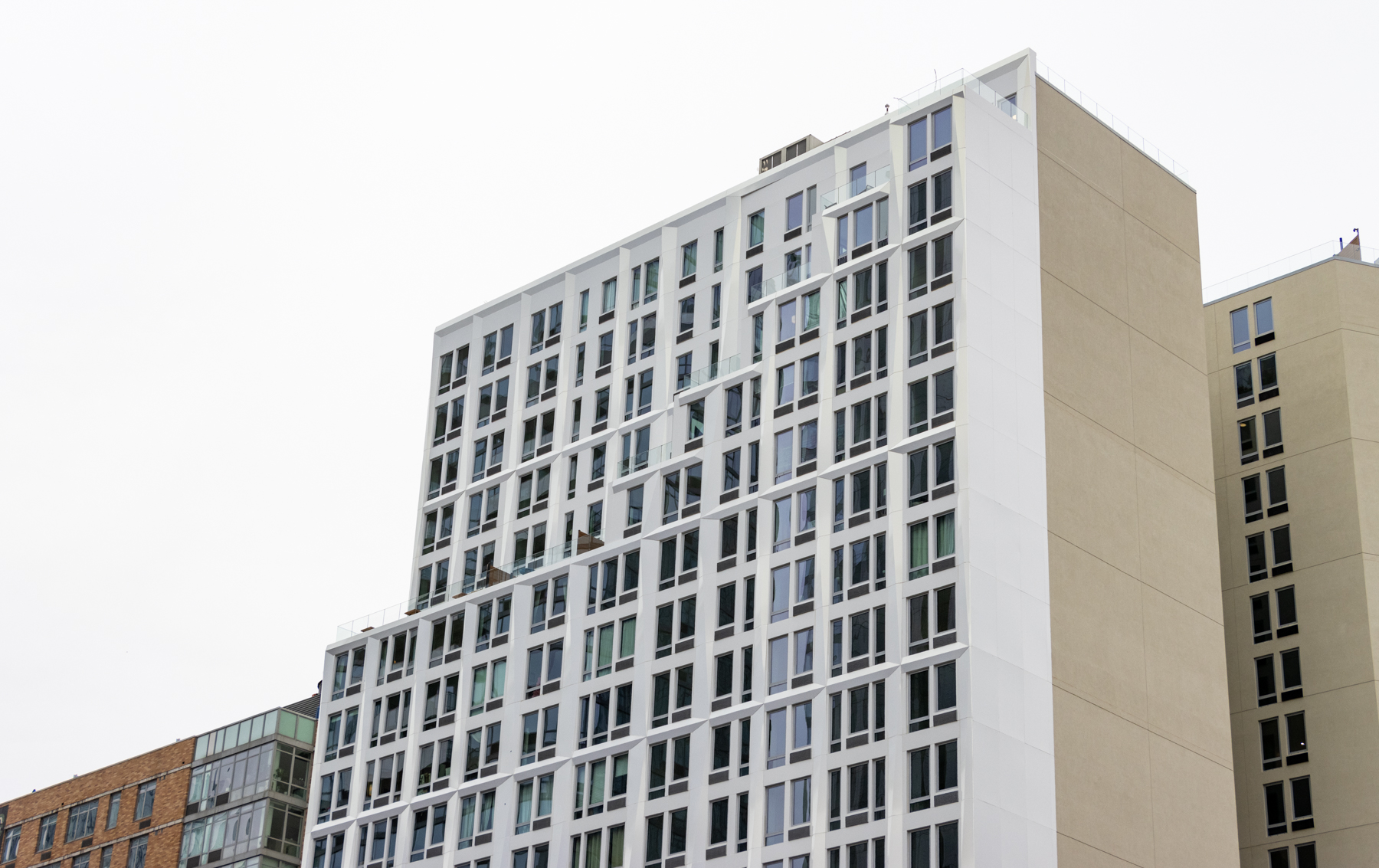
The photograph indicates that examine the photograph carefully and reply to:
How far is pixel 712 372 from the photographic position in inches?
4395

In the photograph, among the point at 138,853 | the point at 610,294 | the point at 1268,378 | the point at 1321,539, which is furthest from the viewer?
the point at 138,853

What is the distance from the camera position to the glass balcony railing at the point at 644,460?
112 m

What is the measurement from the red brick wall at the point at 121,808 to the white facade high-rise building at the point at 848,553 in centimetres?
2207

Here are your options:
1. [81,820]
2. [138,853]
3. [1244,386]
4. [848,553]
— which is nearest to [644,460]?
[848,553]

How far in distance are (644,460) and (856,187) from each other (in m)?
19.0

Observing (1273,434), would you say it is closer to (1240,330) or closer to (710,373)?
(1240,330)

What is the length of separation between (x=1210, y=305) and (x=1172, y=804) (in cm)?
3942

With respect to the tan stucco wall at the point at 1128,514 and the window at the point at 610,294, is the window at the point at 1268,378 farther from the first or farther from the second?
the window at the point at 610,294

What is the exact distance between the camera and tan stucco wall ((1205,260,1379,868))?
110 m

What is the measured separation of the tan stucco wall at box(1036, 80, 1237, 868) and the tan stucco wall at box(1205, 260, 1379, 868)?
1097 centimetres

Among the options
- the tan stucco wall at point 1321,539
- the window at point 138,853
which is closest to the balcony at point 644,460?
the tan stucco wall at point 1321,539

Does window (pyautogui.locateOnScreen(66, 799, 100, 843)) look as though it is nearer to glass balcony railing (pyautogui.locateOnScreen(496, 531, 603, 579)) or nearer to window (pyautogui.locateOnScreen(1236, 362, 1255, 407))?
glass balcony railing (pyautogui.locateOnScreen(496, 531, 603, 579))

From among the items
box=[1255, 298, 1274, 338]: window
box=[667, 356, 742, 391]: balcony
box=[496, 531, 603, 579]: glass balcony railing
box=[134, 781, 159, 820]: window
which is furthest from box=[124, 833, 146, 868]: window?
box=[1255, 298, 1274, 338]: window

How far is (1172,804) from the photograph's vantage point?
3826 inches
